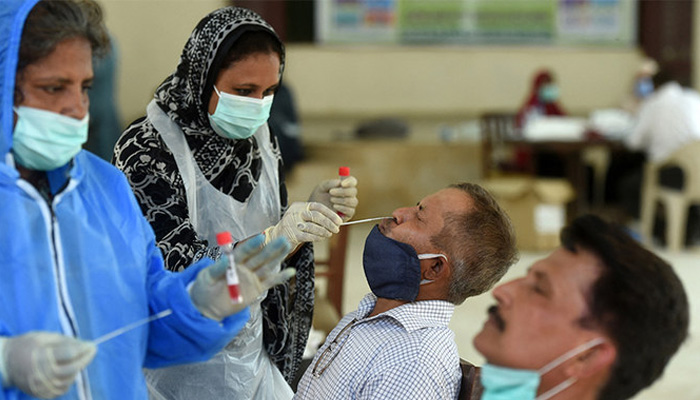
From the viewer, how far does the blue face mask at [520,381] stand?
1.25 meters

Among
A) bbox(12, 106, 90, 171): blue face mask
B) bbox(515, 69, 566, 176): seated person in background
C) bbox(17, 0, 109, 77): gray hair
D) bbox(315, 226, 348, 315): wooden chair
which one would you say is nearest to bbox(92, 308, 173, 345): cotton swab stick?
bbox(12, 106, 90, 171): blue face mask

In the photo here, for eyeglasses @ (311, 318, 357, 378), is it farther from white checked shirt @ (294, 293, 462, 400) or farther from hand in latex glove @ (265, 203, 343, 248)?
hand in latex glove @ (265, 203, 343, 248)

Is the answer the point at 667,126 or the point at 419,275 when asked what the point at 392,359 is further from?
the point at 667,126

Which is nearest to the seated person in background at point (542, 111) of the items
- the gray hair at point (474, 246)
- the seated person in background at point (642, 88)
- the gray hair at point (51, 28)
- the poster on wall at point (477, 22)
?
the seated person in background at point (642, 88)

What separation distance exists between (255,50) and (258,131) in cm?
26

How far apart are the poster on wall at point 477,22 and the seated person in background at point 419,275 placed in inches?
255

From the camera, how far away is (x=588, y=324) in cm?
124

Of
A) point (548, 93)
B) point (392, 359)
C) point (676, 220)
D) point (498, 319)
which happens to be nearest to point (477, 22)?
point (548, 93)

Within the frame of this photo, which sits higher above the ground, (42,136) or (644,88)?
(42,136)

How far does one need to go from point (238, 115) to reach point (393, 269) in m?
0.44

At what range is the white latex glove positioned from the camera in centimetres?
108

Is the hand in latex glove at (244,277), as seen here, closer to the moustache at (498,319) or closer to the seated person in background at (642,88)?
the moustache at (498,319)

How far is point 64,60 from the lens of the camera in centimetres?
120

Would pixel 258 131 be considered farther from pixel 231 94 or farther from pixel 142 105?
pixel 142 105
